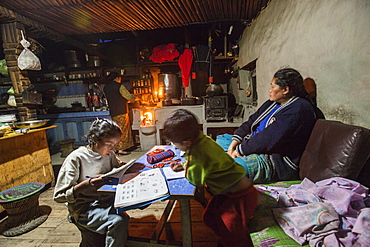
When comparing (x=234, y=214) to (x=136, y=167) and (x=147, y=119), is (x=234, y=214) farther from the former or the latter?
(x=147, y=119)

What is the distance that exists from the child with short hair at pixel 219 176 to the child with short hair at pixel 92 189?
64 centimetres

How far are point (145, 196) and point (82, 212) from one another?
29.5 inches

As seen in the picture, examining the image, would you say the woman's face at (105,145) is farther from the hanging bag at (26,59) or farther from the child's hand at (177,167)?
the hanging bag at (26,59)

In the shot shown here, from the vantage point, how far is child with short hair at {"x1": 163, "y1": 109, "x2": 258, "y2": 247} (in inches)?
51.1

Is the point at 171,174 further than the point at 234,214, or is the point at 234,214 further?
the point at 171,174

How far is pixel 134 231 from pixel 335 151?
2.38 meters

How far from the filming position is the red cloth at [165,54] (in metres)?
6.08

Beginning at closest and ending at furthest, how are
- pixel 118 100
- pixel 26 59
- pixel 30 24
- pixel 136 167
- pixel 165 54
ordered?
pixel 136 167 < pixel 26 59 < pixel 30 24 < pixel 118 100 < pixel 165 54

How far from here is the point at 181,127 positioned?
4.24 ft

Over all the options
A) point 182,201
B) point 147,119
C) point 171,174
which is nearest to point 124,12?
point 147,119

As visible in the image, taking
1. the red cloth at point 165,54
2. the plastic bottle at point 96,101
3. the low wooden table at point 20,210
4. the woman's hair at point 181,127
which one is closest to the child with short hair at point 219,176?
the woman's hair at point 181,127

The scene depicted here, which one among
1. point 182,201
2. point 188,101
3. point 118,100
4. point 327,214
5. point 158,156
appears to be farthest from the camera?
point 188,101

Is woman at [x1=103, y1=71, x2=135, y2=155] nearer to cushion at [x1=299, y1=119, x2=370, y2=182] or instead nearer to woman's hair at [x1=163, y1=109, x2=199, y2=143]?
woman's hair at [x1=163, y1=109, x2=199, y2=143]

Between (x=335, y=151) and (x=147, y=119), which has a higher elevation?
(x=335, y=151)
